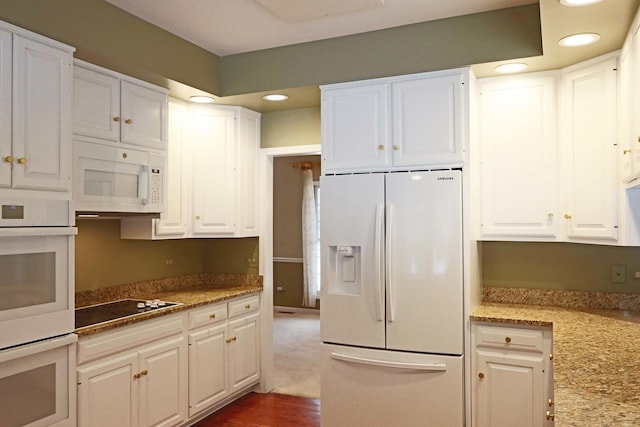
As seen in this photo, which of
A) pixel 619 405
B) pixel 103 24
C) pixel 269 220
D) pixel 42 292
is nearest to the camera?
pixel 619 405

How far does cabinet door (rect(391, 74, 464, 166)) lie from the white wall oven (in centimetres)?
→ 194

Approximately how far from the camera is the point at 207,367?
11.6 ft

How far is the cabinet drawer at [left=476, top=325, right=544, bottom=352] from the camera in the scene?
2803 millimetres

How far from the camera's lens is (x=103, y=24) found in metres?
2.75

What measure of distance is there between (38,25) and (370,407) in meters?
2.80

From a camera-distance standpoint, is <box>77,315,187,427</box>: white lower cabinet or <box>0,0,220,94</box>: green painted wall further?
<box>77,315,187,427</box>: white lower cabinet

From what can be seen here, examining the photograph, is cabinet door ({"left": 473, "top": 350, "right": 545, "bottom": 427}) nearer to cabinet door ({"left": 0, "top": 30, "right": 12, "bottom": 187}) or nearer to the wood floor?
the wood floor

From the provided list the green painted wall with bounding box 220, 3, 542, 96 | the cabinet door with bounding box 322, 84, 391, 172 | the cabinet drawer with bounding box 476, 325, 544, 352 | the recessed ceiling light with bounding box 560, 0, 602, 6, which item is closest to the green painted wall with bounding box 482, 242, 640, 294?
the cabinet drawer with bounding box 476, 325, 544, 352

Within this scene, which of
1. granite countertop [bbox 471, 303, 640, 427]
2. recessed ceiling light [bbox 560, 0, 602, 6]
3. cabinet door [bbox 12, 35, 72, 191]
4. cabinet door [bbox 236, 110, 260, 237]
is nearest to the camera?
granite countertop [bbox 471, 303, 640, 427]

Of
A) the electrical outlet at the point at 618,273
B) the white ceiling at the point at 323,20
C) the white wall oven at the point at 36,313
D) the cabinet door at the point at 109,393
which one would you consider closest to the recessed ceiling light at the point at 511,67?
the white ceiling at the point at 323,20

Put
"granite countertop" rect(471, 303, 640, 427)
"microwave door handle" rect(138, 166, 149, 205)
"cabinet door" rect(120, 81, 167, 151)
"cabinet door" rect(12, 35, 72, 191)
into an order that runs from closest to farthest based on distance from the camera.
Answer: "granite countertop" rect(471, 303, 640, 427)
"cabinet door" rect(12, 35, 72, 191)
"cabinet door" rect(120, 81, 167, 151)
"microwave door handle" rect(138, 166, 149, 205)

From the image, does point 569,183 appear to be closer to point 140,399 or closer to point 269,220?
point 269,220

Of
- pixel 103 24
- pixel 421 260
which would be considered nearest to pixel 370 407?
pixel 421 260

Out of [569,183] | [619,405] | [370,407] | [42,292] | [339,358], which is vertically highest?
[569,183]
